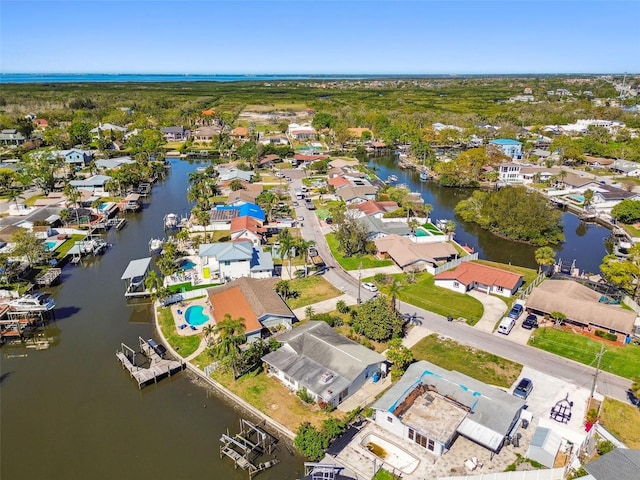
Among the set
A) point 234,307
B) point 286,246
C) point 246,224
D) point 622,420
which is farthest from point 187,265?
point 622,420

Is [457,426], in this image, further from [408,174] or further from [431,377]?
[408,174]

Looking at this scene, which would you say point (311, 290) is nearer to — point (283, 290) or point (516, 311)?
point (283, 290)

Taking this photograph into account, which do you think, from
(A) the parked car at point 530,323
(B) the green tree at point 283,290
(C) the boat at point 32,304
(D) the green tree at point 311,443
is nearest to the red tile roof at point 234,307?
(B) the green tree at point 283,290

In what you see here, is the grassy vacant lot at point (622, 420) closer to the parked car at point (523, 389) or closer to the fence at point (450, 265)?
the parked car at point (523, 389)

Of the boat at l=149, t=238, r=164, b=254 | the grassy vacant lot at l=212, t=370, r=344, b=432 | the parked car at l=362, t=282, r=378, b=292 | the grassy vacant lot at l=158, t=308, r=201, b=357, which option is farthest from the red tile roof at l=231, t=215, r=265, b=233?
the grassy vacant lot at l=212, t=370, r=344, b=432

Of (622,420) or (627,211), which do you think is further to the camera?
(627,211)
